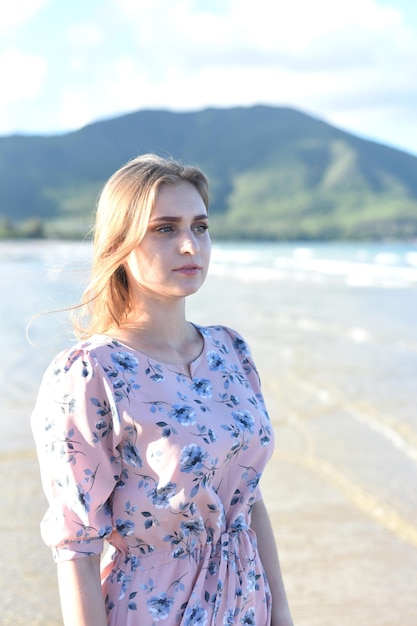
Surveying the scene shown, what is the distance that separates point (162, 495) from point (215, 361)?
0.44 m

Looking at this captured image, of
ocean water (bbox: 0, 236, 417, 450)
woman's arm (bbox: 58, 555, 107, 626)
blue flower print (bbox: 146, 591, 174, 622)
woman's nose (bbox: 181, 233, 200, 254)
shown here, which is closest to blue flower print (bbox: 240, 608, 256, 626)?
blue flower print (bbox: 146, 591, 174, 622)

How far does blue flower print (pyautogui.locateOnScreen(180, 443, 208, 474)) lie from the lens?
1.86 m

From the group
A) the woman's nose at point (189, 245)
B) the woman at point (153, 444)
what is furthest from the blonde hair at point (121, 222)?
the woman's nose at point (189, 245)

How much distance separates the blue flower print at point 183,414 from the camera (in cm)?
190

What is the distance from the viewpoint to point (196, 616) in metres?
1.88

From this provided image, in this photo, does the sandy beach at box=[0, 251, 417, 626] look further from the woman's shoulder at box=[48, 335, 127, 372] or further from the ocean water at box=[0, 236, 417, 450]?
the woman's shoulder at box=[48, 335, 127, 372]

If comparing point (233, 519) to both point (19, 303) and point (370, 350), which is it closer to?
point (370, 350)

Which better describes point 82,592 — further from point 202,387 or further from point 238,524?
point 202,387

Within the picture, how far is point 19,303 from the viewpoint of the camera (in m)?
16.4

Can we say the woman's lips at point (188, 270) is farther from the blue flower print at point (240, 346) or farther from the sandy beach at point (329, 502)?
the sandy beach at point (329, 502)

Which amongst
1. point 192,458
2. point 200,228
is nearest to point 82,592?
point 192,458

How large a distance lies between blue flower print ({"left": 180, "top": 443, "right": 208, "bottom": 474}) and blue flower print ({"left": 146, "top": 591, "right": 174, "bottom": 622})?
0.29m

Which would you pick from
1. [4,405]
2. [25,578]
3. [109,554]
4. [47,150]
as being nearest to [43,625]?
[25,578]

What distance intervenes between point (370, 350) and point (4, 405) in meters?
5.54
